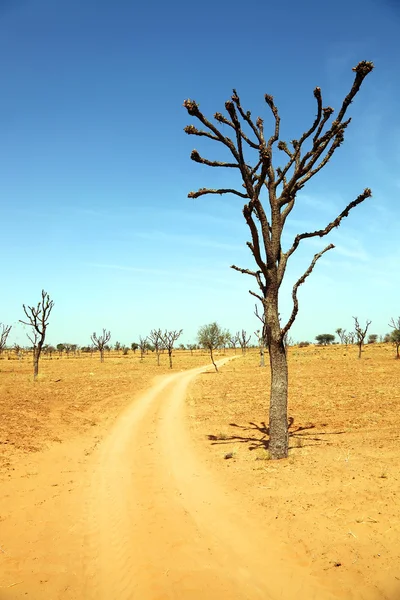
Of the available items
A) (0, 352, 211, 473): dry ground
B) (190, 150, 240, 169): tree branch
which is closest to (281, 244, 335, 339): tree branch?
(190, 150, 240, 169): tree branch

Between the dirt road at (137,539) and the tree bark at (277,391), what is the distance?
196 centimetres

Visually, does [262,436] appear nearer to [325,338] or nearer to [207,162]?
[207,162]

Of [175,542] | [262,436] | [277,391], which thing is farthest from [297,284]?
[175,542]

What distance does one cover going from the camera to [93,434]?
13.9 metres

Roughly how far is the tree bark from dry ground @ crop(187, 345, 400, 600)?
→ 424 millimetres

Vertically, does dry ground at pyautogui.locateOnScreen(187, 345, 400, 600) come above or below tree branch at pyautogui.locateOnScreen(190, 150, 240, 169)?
below

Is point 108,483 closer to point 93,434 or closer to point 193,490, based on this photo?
point 193,490

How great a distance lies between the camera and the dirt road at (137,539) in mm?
4941

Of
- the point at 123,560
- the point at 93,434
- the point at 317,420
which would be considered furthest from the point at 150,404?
the point at 123,560

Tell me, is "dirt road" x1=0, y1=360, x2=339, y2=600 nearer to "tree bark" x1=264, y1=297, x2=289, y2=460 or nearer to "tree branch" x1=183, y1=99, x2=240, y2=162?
"tree bark" x1=264, y1=297, x2=289, y2=460

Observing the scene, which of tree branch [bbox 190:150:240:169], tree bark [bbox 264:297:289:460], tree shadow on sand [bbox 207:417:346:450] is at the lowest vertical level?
tree shadow on sand [bbox 207:417:346:450]

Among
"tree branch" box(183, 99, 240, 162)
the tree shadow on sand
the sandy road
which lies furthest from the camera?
the tree shadow on sand

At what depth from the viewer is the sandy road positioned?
489cm

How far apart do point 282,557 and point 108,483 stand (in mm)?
4923
